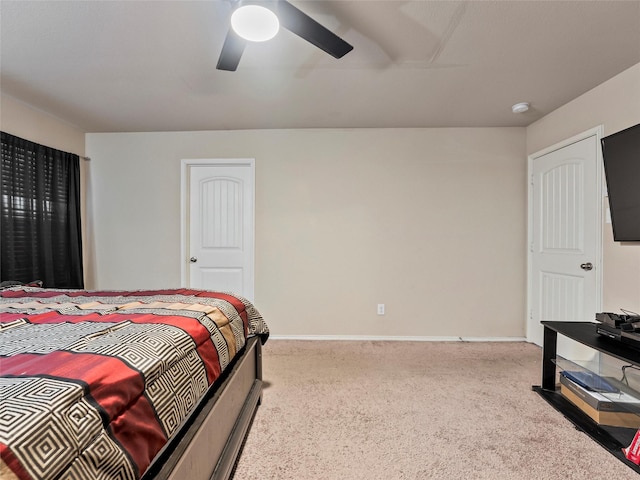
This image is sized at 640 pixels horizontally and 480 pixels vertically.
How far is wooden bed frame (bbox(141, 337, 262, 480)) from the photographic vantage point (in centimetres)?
91

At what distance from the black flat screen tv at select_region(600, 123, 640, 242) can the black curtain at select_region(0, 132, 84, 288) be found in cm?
470

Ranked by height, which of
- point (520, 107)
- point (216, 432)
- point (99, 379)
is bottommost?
point (216, 432)

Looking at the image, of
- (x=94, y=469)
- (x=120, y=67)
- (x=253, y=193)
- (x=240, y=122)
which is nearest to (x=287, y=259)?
(x=253, y=193)

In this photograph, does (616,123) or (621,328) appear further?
(616,123)

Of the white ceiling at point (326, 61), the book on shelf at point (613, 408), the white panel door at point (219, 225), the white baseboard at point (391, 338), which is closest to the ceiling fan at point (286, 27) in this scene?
the white ceiling at point (326, 61)

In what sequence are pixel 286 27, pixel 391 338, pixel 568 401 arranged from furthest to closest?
pixel 391 338
pixel 568 401
pixel 286 27

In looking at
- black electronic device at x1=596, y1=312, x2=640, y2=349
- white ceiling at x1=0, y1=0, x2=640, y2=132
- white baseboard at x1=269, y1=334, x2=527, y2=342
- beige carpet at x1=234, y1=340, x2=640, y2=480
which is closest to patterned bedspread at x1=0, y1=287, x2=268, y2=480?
beige carpet at x1=234, y1=340, x2=640, y2=480

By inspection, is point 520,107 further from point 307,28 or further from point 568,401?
point 568,401

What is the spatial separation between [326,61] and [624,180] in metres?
2.18

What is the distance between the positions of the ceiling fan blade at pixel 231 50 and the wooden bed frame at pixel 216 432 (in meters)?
1.67

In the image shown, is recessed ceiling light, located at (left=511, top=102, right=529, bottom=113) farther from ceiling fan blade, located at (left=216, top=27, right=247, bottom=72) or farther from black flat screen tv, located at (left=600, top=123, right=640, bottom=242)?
ceiling fan blade, located at (left=216, top=27, right=247, bottom=72)

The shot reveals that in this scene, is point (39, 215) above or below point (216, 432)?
above

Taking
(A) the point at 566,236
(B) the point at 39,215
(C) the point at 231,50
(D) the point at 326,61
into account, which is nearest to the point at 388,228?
(A) the point at 566,236

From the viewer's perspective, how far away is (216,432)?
4.09 feet
